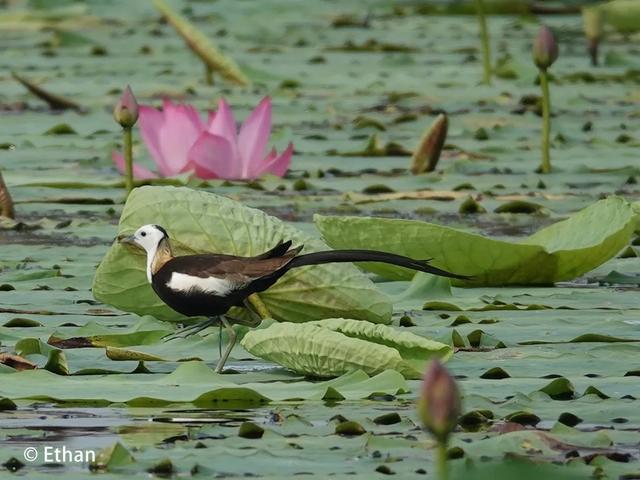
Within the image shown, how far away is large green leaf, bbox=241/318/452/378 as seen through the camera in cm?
246

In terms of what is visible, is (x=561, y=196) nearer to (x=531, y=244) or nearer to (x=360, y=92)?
(x=531, y=244)

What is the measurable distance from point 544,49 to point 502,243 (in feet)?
5.40

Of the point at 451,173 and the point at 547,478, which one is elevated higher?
the point at 547,478


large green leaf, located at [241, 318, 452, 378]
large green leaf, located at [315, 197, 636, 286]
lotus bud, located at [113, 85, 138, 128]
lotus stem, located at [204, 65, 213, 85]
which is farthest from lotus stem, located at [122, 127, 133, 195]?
lotus stem, located at [204, 65, 213, 85]

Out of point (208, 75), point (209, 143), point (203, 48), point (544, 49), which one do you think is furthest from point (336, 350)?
point (208, 75)

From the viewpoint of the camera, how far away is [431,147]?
4930 millimetres

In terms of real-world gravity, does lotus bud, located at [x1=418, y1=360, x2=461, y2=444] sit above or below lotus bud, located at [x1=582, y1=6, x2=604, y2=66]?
above

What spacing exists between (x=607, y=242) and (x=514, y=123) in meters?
2.99

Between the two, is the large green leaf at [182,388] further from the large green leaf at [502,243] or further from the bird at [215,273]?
the large green leaf at [502,243]

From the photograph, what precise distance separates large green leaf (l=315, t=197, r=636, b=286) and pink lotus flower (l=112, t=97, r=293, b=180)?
1.42 metres

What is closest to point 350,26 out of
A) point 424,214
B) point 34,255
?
point 424,214

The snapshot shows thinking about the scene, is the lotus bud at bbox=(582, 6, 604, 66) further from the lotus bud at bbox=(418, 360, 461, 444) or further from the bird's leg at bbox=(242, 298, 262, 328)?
the lotus bud at bbox=(418, 360, 461, 444)

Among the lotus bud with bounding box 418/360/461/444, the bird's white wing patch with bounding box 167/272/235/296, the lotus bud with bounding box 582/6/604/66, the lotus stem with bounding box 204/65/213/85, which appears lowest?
the lotus stem with bounding box 204/65/213/85

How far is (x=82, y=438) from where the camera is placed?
6.86ft
